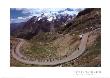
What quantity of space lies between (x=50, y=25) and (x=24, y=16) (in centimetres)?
11

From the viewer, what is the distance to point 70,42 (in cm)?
91

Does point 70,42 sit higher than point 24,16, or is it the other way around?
point 24,16
